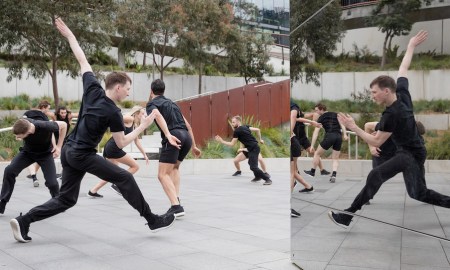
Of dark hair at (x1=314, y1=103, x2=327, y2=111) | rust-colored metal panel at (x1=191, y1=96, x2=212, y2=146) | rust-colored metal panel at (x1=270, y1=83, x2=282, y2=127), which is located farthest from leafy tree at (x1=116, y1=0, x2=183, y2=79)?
dark hair at (x1=314, y1=103, x2=327, y2=111)

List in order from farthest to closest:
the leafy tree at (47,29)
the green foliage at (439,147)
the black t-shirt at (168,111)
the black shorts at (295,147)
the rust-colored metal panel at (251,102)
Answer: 1. the rust-colored metal panel at (251,102)
2. the leafy tree at (47,29)
3. the black t-shirt at (168,111)
4. the black shorts at (295,147)
5. the green foliage at (439,147)

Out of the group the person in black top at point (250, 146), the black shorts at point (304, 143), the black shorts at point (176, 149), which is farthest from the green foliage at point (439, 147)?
the person in black top at point (250, 146)

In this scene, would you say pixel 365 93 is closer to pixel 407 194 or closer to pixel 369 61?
pixel 369 61

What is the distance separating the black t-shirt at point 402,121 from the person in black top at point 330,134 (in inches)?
15.5

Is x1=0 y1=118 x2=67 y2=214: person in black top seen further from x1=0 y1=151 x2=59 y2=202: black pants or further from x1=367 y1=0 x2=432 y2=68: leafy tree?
x1=367 y1=0 x2=432 y2=68: leafy tree

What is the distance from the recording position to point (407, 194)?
2.50m

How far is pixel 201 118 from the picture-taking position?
20.1 meters

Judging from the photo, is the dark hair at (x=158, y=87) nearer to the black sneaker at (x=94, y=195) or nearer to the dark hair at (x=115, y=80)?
the dark hair at (x=115, y=80)

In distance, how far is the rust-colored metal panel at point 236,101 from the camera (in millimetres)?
22156

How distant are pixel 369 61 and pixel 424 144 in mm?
480

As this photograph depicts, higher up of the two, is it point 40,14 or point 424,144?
point 40,14

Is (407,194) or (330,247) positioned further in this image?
(330,247)

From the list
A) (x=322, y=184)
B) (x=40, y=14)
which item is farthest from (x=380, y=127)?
(x=40, y=14)

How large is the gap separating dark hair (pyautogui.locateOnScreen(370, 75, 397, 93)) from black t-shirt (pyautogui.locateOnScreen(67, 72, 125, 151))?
11.1ft
